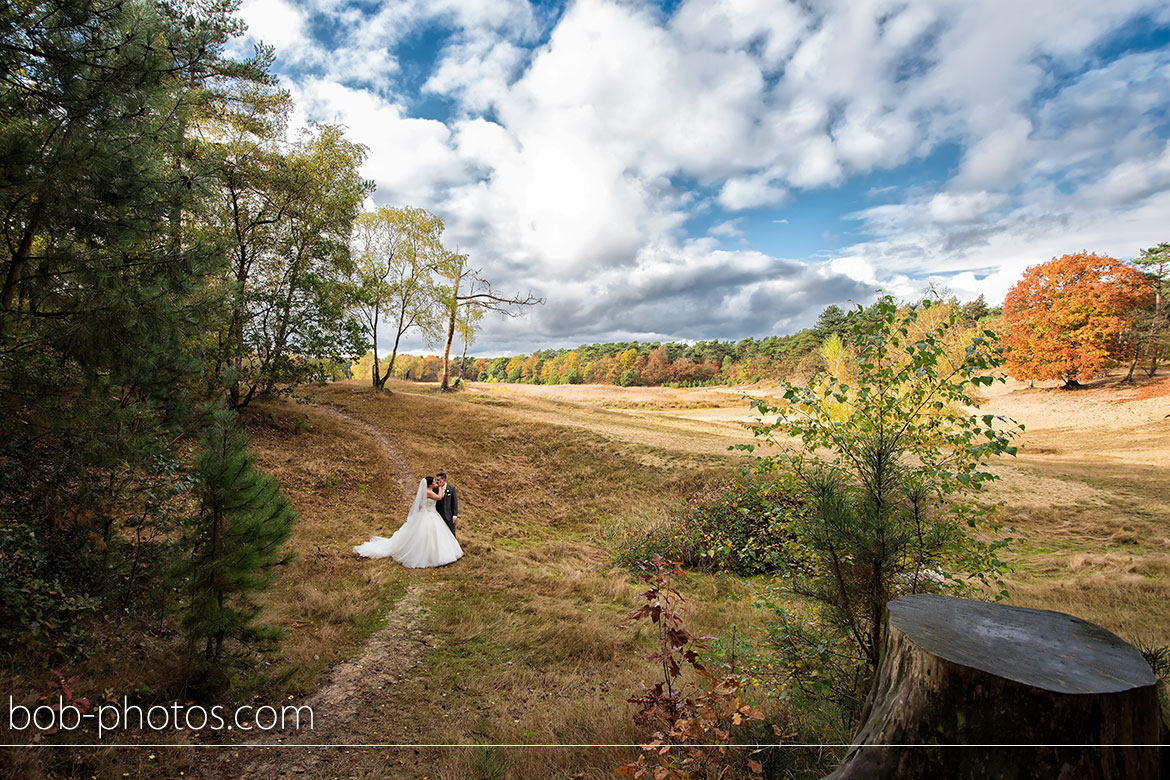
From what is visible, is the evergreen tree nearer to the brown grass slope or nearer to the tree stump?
the brown grass slope

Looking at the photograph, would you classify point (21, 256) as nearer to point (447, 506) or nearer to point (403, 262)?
point (447, 506)

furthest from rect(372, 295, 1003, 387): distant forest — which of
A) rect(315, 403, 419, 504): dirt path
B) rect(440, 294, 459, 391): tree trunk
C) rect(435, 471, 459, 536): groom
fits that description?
rect(435, 471, 459, 536): groom

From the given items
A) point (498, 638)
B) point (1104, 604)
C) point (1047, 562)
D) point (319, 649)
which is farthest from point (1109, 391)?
point (319, 649)

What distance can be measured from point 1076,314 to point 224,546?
5490 centimetres

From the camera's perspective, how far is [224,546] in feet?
16.2

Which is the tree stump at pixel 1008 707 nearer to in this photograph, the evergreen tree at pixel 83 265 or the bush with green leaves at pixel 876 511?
the bush with green leaves at pixel 876 511

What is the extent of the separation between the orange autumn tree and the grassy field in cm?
1459

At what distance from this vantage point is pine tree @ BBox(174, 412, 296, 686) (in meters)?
4.79

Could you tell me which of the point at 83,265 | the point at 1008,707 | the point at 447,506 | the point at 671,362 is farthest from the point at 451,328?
the point at 671,362

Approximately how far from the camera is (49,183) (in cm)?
495

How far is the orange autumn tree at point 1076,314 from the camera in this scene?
37250mm

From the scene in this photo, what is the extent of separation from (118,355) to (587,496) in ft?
53.6

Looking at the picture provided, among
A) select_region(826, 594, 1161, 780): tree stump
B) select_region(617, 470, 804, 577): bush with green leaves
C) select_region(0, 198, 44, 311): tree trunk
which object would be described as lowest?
select_region(617, 470, 804, 577): bush with green leaves

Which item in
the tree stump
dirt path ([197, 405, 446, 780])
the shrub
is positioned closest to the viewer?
the tree stump
